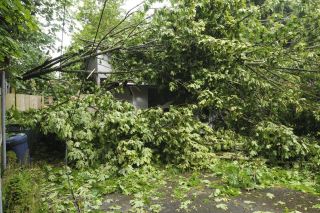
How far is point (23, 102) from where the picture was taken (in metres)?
6.68

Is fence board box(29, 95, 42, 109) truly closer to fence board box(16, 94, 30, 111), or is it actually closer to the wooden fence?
the wooden fence

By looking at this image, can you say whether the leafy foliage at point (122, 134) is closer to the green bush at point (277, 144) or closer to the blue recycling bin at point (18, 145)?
the blue recycling bin at point (18, 145)

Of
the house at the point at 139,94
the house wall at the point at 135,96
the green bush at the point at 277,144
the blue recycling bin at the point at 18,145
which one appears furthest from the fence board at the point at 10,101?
the house wall at the point at 135,96

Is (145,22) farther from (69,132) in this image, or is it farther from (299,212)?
(299,212)

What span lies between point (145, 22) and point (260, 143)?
4532 mm

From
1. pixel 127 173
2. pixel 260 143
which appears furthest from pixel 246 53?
pixel 127 173

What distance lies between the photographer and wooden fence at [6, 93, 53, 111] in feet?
19.1

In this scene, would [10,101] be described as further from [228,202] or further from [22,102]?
[228,202]

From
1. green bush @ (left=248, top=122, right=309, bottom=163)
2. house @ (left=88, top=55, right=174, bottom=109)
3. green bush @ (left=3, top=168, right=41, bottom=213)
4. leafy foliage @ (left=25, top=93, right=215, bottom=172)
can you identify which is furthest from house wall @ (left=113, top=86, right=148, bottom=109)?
green bush @ (left=3, top=168, right=41, bottom=213)

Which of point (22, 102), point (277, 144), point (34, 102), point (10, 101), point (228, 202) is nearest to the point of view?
point (228, 202)

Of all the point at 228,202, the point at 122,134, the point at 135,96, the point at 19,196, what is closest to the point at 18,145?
the point at 122,134

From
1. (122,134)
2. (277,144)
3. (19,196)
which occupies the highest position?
(122,134)

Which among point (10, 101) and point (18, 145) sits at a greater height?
point (10, 101)

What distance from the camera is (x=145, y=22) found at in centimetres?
848
